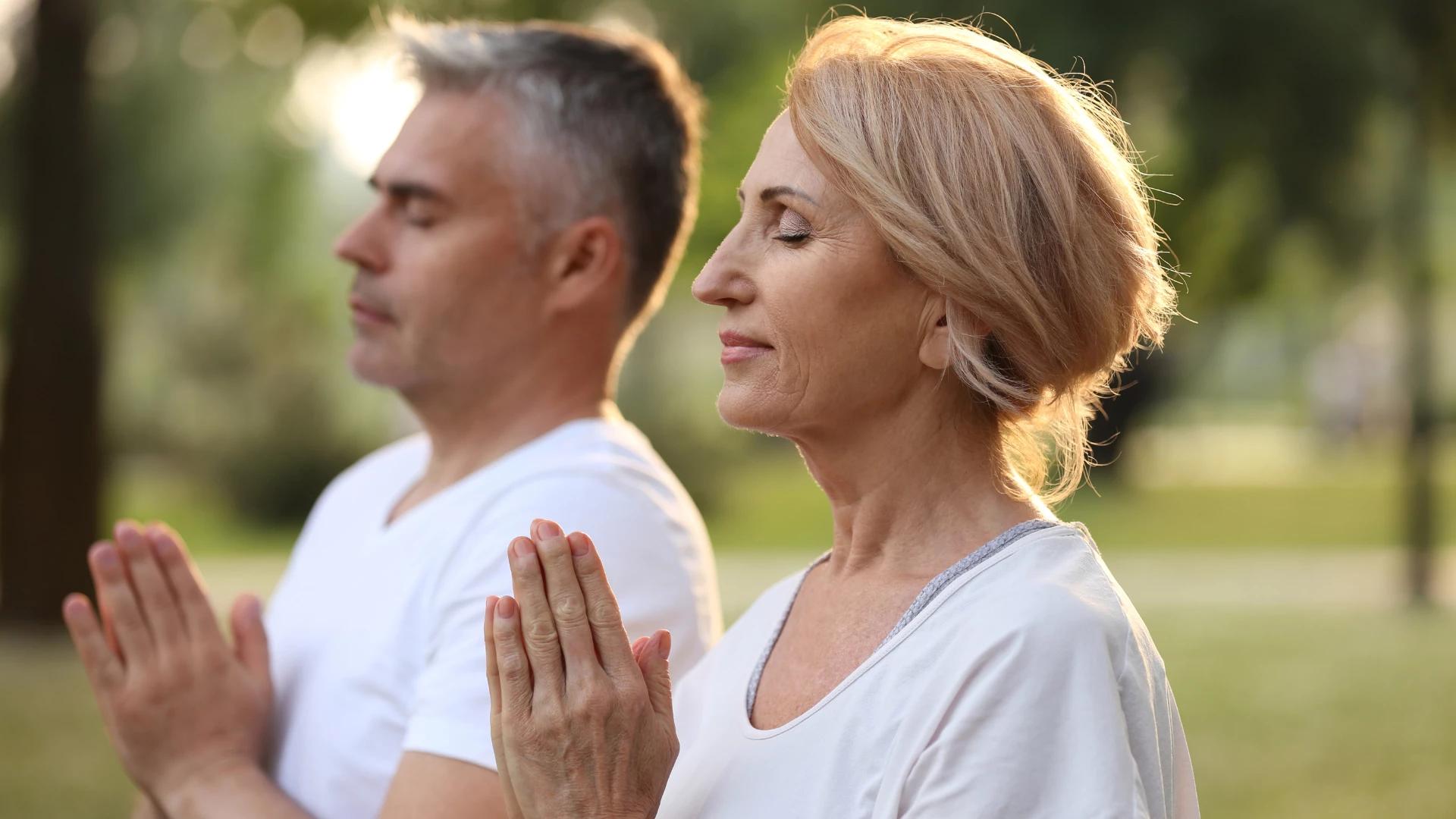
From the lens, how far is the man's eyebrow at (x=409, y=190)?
8.63 ft

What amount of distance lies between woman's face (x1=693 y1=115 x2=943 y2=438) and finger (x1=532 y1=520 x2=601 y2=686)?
0.96ft

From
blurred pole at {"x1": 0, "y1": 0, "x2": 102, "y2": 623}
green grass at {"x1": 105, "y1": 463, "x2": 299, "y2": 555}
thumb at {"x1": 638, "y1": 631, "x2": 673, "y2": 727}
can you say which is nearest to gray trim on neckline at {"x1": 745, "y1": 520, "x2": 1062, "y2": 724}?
thumb at {"x1": 638, "y1": 631, "x2": 673, "y2": 727}

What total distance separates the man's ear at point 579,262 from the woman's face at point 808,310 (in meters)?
0.86

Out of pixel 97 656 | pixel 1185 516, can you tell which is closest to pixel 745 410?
pixel 97 656

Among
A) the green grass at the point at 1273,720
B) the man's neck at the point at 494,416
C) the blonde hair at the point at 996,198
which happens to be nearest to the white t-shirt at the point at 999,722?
the blonde hair at the point at 996,198

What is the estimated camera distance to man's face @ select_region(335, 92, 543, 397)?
2646 mm

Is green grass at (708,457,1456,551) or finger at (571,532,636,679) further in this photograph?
green grass at (708,457,1456,551)

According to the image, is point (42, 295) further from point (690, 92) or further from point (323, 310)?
point (323, 310)

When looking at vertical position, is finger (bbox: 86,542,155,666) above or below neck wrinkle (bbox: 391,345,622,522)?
below

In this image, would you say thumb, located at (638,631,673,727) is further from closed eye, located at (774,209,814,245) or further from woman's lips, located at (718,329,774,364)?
closed eye, located at (774,209,814,245)

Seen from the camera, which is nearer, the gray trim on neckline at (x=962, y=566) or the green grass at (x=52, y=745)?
the gray trim on neckline at (x=962, y=566)

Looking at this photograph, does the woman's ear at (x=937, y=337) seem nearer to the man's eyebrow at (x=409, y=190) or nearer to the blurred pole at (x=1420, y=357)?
the man's eyebrow at (x=409, y=190)

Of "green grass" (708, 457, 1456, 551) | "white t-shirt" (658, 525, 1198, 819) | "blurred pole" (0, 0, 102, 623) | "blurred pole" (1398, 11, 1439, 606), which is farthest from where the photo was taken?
"green grass" (708, 457, 1456, 551)

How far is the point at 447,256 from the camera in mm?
2639
